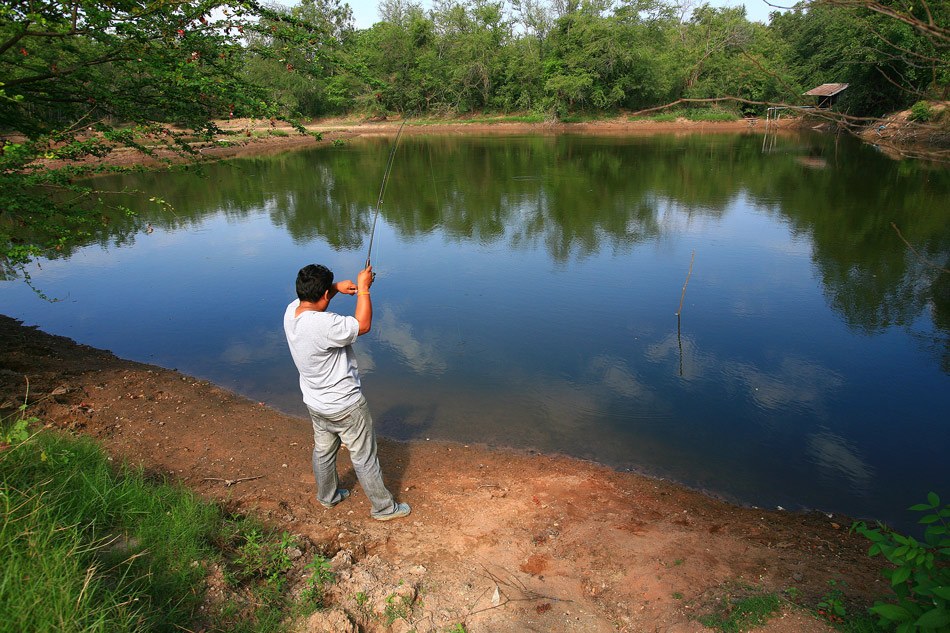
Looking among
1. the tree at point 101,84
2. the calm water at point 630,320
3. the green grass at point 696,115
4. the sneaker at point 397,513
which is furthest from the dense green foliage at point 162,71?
the green grass at point 696,115

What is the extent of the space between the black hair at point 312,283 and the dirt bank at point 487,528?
162 cm

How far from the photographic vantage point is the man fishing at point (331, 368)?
341 cm

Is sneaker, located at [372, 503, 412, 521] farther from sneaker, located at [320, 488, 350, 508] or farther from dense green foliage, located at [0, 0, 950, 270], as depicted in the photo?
dense green foliage, located at [0, 0, 950, 270]

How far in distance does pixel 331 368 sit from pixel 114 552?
1.45 metres

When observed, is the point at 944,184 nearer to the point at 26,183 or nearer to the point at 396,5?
the point at 26,183

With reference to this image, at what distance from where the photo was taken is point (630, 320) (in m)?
8.86

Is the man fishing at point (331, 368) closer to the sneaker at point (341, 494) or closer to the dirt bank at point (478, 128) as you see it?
the sneaker at point (341, 494)

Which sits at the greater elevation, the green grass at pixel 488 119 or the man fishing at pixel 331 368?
the green grass at pixel 488 119

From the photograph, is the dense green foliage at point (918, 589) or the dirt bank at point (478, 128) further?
the dirt bank at point (478, 128)

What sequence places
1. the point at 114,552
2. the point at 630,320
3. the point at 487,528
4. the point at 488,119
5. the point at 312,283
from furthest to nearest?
the point at 488,119, the point at 630,320, the point at 487,528, the point at 312,283, the point at 114,552

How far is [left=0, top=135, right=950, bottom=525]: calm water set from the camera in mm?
5805

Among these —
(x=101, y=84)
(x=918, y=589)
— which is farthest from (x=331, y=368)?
(x=101, y=84)

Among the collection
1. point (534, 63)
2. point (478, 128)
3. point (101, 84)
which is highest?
point (534, 63)

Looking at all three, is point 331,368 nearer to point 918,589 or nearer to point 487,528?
point 487,528
